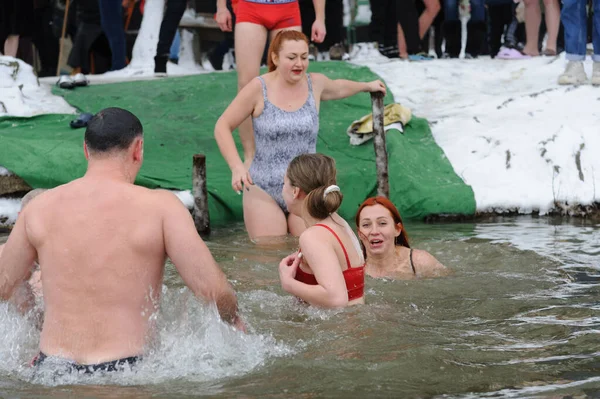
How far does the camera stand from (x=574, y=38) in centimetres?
1023

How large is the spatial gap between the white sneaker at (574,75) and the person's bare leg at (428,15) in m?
2.90

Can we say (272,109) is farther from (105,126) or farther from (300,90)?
(105,126)

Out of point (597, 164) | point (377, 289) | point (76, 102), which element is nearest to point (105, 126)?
point (377, 289)

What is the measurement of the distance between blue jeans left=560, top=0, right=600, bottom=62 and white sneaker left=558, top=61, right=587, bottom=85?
7cm

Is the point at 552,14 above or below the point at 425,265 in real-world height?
above

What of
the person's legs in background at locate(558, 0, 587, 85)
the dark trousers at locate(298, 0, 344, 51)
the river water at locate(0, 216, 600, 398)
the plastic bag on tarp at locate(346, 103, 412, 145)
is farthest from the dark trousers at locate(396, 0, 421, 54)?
the river water at locate(0, 216, 600, 398)

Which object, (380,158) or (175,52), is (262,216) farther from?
(175,52)

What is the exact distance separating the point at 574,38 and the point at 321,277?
6.26 metres

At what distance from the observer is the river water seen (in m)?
4.02

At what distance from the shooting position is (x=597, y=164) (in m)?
8.83

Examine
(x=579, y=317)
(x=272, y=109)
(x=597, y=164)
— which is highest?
(x=272, y=109)

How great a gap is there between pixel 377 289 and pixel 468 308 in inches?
24.0

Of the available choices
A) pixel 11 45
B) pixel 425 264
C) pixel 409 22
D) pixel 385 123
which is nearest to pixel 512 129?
pixel 385 123

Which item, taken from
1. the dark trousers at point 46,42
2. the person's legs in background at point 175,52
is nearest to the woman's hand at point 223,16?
the dark trousers at point 46,42
